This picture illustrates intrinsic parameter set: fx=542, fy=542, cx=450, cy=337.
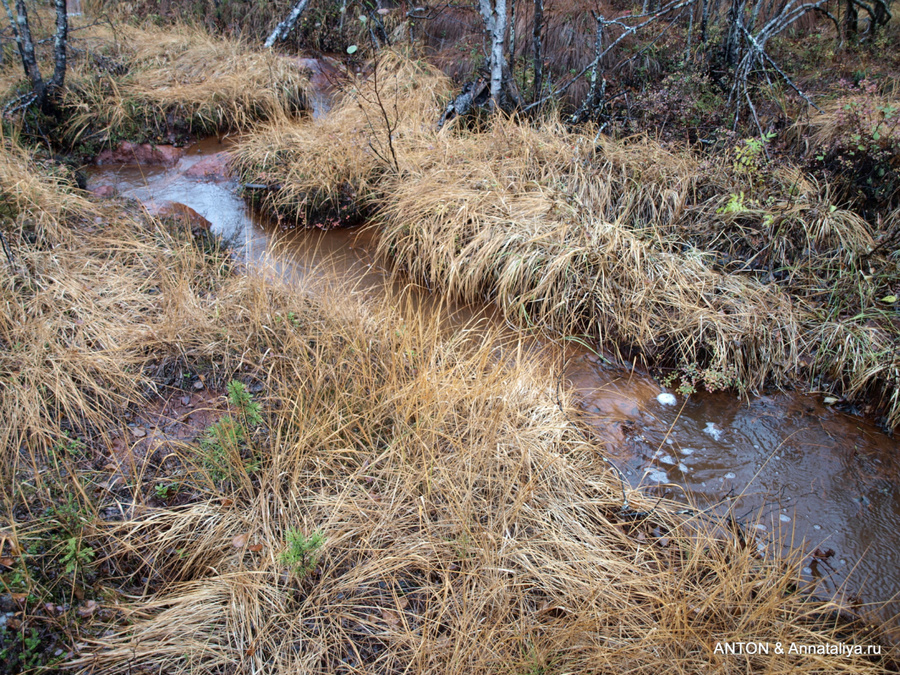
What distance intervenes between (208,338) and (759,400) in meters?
3.55

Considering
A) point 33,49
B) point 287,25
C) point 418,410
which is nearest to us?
point 418,410

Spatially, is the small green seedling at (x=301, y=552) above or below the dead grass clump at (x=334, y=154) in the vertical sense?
below

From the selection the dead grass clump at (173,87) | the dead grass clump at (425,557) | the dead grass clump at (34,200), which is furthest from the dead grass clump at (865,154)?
the dead grass clump at (34,200)

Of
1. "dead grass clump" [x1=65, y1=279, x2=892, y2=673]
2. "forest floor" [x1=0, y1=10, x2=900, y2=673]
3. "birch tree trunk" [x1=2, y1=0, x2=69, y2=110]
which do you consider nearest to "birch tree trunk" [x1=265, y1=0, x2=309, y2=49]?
"birch tree trunk" [x1=2, y1=0, x2=69, y2=110]

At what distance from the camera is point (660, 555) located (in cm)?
253

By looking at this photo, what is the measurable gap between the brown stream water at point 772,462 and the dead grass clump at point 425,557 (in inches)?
12.5

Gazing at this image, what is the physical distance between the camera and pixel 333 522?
2.39 metres

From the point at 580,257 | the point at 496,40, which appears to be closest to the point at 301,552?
the point at 580,257

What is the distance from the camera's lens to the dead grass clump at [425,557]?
6.53 ft

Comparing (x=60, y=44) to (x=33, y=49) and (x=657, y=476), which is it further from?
(x=657, y=476)

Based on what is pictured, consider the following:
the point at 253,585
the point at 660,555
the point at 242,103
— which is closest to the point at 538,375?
the point at 660,555

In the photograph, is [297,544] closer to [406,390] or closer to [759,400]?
[406,390]

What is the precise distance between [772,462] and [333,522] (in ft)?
8.17

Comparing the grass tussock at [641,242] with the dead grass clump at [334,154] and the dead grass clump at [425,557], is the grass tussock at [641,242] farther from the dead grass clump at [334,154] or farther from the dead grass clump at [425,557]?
the dead grass clump at [425,557]
